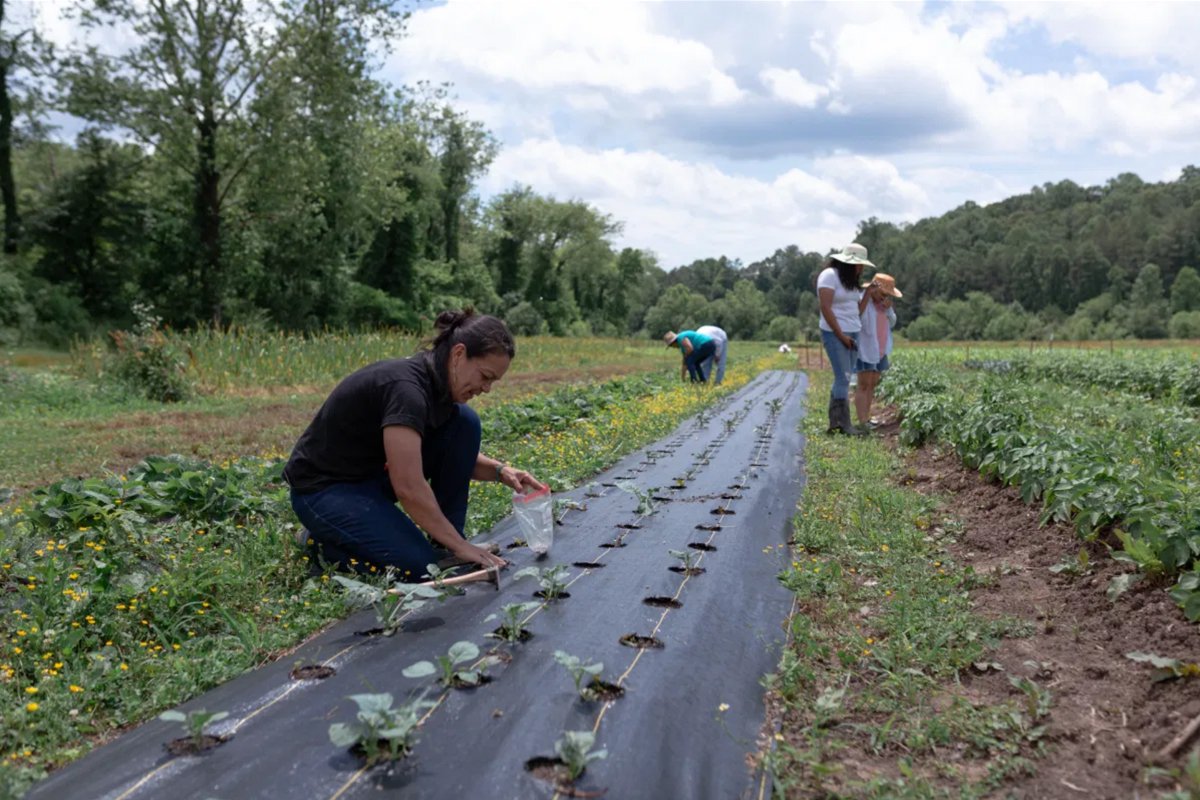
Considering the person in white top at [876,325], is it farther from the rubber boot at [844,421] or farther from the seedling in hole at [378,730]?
the seedling in hole at [378,730]

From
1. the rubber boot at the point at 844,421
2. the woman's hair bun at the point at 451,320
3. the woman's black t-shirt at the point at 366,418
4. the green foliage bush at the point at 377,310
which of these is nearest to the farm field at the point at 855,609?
the woman's black t-shirt at the point at 366,418

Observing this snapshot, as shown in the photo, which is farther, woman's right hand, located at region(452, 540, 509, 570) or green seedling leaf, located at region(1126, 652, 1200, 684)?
woman's right hand, located at region(452, 540, 509, 570)

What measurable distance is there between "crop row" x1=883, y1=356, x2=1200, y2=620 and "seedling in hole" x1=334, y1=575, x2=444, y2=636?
2.66m

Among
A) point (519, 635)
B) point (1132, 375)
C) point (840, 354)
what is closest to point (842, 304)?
point (840, 354)

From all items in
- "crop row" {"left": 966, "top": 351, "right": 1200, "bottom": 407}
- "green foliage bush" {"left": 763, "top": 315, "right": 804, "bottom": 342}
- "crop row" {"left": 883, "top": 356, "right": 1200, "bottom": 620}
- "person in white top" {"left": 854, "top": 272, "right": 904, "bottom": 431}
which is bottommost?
"green foliage bush" {"left": 763, "top": 315, "right": 804, "bottom": 342}

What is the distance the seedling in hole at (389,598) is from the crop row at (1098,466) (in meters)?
2.66

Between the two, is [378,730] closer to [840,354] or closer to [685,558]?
[685,558]

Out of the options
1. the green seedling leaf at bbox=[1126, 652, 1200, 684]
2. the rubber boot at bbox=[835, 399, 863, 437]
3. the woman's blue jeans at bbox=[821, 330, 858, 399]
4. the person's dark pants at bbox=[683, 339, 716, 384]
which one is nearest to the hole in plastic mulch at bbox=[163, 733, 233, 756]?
the green seedling leaf at bbox=[1126, 652, 1200, 684]

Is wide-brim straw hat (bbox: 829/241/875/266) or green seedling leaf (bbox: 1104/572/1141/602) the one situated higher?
wide-brim straw hat (bbox: 829/241/875/266)

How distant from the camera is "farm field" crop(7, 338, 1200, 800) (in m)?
2.33

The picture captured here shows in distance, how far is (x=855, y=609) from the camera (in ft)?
11.6

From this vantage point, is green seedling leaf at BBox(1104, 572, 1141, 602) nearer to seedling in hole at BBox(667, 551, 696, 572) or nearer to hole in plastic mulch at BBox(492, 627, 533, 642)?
seedling in hole at BBox(667, 551, 696, 572)

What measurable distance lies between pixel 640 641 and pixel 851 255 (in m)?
5.45

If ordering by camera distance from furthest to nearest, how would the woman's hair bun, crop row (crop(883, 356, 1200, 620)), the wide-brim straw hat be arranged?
the wide-brim straw hat
the woman's hair bun
crop row (crop(883, 356, 1200, 620))
